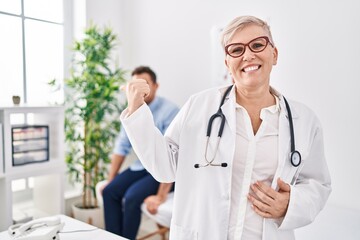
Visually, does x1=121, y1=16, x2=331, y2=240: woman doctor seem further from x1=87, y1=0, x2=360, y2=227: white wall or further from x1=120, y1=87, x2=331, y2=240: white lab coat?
x1=87, y1=0, x2=360, y2=227: white wall

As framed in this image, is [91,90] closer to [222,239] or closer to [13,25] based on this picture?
[13,25]

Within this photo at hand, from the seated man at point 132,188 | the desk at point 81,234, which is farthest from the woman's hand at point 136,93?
the seated man at point 132,188

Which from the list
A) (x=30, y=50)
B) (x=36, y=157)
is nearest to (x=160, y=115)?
(x=36, y=157)

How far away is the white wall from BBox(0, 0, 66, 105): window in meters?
1.03

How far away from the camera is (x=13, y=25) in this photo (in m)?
2.62

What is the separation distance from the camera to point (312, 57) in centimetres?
215

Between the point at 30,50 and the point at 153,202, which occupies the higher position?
the point at 30,50

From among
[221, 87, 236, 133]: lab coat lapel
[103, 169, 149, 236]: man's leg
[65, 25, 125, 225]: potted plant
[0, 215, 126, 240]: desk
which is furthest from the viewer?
[65, 25, 125, 225]: potted plant

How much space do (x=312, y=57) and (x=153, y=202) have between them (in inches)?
54.9

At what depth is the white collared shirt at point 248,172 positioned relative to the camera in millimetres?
1133

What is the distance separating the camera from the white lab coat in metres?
1.11

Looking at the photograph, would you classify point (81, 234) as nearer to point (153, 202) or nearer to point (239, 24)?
point (153, 202)

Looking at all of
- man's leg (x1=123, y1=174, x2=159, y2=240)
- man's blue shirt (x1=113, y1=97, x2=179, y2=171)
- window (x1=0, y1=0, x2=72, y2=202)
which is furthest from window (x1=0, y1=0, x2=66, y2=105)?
man's leg (x1=123, y1=174, x2=159, y2=240)

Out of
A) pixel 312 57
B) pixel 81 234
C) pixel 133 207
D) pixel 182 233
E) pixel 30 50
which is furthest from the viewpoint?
pixel 30 50
